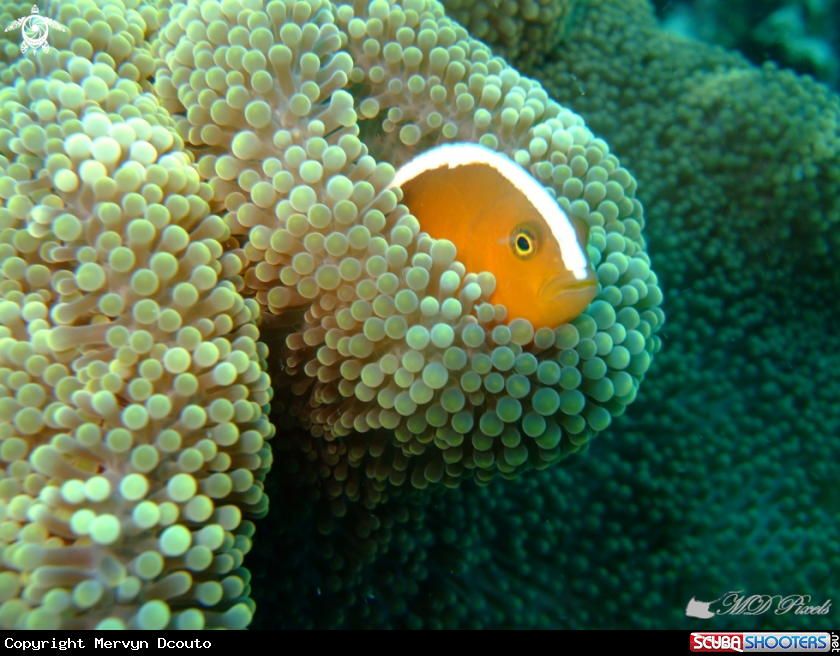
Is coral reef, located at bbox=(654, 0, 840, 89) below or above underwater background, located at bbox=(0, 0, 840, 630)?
above

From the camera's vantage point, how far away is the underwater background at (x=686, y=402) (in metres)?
2.44

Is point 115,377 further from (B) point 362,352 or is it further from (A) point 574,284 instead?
(A) point 574,284

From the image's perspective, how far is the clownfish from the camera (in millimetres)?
1396

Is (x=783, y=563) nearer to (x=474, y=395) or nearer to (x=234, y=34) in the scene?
(x=474, y=395)

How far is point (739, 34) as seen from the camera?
4.92m

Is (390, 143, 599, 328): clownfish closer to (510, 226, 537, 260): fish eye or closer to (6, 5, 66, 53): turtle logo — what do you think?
(510, 226, 537, 260): fish eye

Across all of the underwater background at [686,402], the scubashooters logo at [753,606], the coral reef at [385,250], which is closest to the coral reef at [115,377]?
the coral reef at [385,250]

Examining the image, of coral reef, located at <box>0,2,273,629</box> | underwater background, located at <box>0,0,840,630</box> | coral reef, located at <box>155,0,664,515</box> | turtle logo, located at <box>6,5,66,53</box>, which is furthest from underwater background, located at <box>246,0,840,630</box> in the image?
turtle logo, located at <box>6,5,66,53</box>

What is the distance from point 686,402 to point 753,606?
0.96 meters

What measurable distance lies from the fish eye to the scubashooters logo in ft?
6.80

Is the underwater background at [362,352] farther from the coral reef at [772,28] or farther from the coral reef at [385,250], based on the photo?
the coral reef at [772,28]

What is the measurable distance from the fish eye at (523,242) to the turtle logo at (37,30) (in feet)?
4.59

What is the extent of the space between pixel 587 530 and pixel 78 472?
2.14m

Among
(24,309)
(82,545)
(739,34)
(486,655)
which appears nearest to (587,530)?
(486,655)
